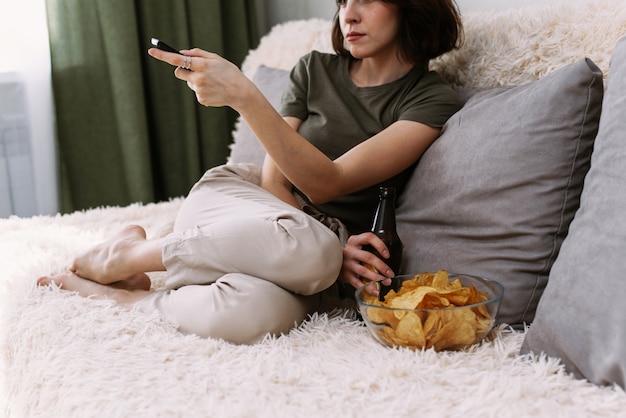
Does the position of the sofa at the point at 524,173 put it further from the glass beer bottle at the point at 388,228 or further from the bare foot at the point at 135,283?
the bare foot at the point at 135,283

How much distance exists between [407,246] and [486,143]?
25 centimetres

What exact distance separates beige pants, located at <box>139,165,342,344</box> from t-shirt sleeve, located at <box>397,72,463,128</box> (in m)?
0.35

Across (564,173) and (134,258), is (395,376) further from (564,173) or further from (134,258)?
(134,258)

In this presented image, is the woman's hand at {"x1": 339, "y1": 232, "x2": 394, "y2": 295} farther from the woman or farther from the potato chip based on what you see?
the potato chip

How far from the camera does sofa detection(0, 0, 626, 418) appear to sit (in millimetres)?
899

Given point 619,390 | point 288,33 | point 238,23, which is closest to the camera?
point 619,390

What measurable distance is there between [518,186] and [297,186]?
447 mm

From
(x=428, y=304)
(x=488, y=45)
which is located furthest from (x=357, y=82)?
(x=428, y=304)

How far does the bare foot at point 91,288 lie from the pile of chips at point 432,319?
510mm

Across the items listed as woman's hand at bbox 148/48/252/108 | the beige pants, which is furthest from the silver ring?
the beige pants

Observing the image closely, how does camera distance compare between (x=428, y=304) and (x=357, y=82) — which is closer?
(x=428, y=304)

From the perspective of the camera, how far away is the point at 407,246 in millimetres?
1332

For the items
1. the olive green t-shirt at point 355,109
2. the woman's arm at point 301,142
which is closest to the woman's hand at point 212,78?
the woman's arm at point 301,142

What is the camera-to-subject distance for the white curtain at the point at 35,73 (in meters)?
2.20
